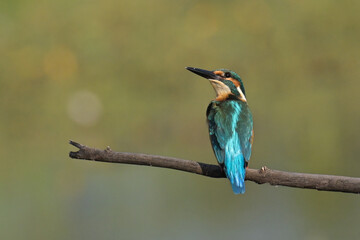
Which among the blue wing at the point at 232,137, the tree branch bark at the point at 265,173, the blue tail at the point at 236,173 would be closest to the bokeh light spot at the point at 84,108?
the blue wing at the point at 232,137

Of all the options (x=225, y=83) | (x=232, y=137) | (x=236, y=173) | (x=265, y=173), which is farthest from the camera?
(x=225, y=83)

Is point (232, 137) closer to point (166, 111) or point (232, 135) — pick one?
point (232, 135)

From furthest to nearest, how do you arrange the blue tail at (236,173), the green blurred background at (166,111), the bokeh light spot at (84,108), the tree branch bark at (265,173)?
the bokeh light spot at (84,108)
the green blurred background at (166,111)
the blue tail at (236,173)
the tree branch bark at (265,173)

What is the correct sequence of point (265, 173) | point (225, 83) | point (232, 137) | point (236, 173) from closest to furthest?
point (265, 173) < point (236, 173) < point (232, 137) < point (225, 83)

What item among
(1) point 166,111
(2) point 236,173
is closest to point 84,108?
(1) point 166,111

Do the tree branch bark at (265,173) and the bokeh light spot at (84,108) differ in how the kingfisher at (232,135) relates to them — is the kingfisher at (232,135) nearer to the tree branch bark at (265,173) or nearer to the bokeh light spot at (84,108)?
the tree branch bark at (265,173)

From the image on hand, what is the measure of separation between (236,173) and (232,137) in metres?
0.24

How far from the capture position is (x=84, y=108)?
6.00m

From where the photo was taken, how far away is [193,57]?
6387 millimetres

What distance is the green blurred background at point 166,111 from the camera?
434 centimetres

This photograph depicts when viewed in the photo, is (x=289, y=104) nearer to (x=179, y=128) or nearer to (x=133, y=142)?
(x=179, y=128)

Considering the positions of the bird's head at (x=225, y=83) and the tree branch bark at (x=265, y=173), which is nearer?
the tree branch bark at (x=265, y=173)

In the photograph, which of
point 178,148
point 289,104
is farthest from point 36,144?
point 289,104

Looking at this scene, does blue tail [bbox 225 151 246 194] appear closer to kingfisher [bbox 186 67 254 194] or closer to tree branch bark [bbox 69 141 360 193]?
kingfisher [bbox 186 67 254 194]
